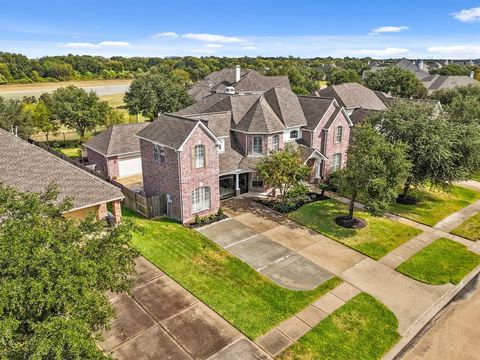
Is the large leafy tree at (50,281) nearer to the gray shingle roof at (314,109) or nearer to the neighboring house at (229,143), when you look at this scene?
the neighboring house at (229,143)

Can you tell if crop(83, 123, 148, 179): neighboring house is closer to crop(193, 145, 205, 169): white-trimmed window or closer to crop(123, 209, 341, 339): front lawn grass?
crop(123, 209, 341, 339): front lawn grass

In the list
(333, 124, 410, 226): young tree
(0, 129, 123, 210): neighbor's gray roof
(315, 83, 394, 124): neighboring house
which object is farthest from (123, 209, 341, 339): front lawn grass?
(315, 83, 394, 124): neighboring house

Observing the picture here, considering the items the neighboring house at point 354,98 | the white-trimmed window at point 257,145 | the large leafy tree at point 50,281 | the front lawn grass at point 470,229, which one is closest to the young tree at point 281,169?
the white-trimmed window at point 257,145

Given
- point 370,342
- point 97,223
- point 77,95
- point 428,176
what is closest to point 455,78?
point 428,176

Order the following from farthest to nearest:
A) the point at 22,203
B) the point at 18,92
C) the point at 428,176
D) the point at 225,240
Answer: the point at 18,92 → the point at 428,176 → the point at 225,240 → the point at 22,203

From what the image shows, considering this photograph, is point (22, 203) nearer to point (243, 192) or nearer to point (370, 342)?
point (370, 342)

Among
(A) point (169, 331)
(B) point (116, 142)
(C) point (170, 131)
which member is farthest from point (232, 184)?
(A) point (169, 331)
